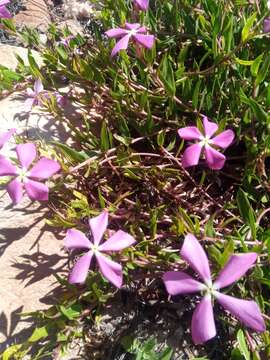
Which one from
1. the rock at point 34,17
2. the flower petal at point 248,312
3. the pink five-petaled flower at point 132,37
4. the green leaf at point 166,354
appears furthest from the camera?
the rock at point 34,17

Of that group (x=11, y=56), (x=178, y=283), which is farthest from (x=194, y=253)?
(x=11, y=56)

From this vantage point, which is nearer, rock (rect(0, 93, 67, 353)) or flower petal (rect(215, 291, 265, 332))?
flower petal (rect(215, 291, 265, 332))

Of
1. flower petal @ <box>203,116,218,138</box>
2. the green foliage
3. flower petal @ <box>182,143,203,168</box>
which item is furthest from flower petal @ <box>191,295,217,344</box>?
flower petal @ <box>203,116,218,138</box>

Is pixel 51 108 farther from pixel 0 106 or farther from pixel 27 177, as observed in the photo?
pixel 27 177

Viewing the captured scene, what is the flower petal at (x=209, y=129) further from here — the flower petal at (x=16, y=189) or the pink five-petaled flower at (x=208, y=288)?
the flower petal at (x=16, y=189)

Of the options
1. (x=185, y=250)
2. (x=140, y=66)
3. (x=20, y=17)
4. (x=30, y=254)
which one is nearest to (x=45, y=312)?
(x=30, y=254)

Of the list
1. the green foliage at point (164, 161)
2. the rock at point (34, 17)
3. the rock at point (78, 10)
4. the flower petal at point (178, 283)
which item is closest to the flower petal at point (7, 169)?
the green foliage at point (164, 161)

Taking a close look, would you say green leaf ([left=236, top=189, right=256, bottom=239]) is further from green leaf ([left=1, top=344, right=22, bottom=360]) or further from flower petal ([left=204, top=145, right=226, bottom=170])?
green leaf ([left=1, top=344, right=22, bottom=360])
